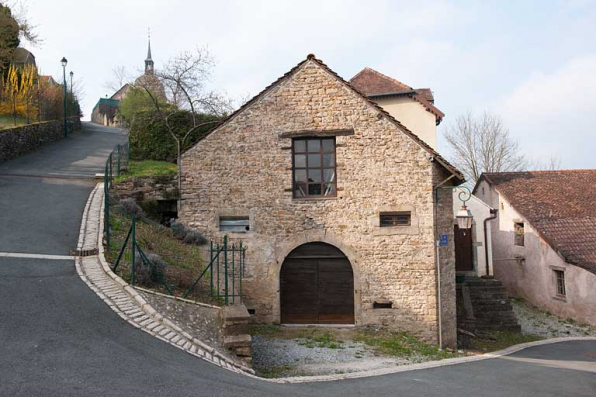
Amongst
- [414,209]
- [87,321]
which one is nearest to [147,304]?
[87,321]

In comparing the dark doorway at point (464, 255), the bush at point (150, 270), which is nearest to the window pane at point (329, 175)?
the bush at point (150, 270)

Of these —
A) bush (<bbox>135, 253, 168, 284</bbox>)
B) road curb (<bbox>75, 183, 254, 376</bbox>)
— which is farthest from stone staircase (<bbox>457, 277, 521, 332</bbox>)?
road curb (<bbox>75, 183, 254, 376</bbox>)

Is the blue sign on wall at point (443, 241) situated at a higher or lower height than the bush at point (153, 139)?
lower

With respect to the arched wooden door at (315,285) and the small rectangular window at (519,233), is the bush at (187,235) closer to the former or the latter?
the arched wooden door at (315,285)

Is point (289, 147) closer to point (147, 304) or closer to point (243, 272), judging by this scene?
point (243, 272)

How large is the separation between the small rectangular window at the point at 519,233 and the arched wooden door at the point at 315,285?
11286mm

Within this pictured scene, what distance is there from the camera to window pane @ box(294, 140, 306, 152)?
45.6 ft

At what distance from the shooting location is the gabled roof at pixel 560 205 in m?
18.4

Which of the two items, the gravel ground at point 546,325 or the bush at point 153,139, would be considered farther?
the bush at point 153,139

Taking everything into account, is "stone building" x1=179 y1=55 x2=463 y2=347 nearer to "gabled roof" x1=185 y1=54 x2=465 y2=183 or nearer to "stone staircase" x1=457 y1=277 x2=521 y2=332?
"gabled roof" x1=185 y1=54 x2=465 y2=183

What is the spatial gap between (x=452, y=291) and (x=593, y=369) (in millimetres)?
3726

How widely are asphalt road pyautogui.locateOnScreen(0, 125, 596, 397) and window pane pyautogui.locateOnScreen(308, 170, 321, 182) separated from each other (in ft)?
19.9

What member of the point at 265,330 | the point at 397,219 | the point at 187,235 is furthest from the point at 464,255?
the point at 187,235

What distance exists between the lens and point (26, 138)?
22.0 meters
